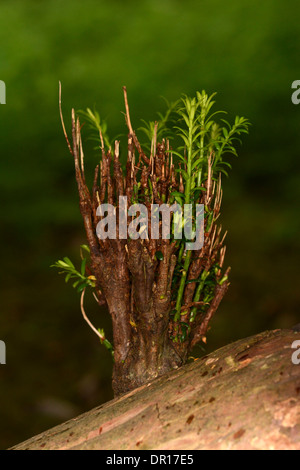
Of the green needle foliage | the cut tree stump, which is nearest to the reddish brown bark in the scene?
the green needle foliage

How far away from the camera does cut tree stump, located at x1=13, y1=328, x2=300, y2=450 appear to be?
76 centimetres

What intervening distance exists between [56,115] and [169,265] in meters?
0.91

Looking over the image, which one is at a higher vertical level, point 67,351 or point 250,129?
point 250,129

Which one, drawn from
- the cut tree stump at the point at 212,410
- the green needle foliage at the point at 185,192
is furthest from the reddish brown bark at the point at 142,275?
the cut tree stump at the point at 212,410

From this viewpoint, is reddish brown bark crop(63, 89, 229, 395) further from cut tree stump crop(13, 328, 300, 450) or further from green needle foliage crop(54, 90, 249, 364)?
cut tree stump crop(13, 328, 300, 450)

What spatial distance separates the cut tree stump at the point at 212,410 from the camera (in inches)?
30.1

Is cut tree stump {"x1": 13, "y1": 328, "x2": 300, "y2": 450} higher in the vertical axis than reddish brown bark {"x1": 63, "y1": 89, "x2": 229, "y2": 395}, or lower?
lower

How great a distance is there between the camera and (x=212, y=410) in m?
0.82

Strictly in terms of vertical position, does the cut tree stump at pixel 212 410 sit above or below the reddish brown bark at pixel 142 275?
below

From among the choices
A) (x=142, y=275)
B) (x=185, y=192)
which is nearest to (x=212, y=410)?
(x=142, y=275)

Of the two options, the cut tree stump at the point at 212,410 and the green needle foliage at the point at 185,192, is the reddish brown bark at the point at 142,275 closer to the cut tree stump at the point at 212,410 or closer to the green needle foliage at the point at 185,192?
the green needle foliage at the point at 185,192

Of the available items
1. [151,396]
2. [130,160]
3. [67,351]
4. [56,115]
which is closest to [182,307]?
[151,396]
